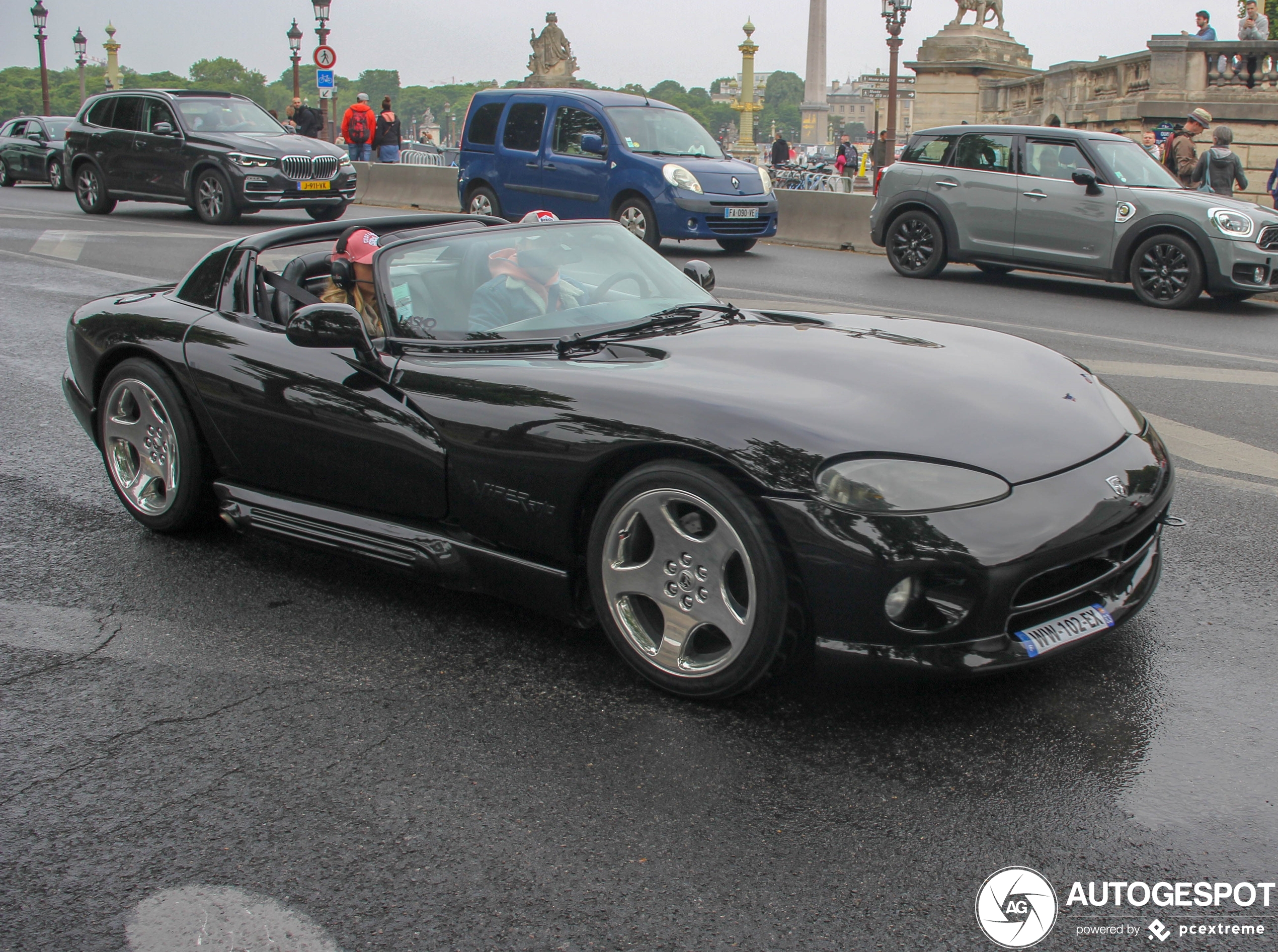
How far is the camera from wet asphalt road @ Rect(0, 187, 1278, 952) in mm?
2459

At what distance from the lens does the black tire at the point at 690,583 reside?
308cm

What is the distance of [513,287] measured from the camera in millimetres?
4152

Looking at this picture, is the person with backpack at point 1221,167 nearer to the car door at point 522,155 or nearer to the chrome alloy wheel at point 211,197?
the car door at point 522,155

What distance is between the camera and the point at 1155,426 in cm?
648

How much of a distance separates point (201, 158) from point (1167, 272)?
12.4 m

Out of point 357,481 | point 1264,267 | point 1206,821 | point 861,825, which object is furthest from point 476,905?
point 1264,267

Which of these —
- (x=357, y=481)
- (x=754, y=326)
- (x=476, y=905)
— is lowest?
(x=476, y=905)

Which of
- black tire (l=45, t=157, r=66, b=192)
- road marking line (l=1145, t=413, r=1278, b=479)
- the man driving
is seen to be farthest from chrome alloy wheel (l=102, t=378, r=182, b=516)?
black tire (l=45, t=157, r=66, b=192)

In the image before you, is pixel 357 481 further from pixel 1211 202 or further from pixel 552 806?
pixel 1211 202

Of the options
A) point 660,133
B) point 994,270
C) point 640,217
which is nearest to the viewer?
point 994,270

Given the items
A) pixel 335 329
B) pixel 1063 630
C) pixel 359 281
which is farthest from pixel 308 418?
pixel 1063 630

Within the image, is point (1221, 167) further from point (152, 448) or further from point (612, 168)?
point (152, 448)

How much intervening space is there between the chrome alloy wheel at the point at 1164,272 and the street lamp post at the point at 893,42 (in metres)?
18.2

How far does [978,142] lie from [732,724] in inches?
442
